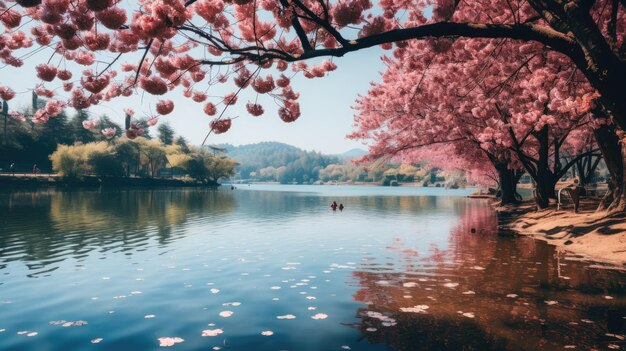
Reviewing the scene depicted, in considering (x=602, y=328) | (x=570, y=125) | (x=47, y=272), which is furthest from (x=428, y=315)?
(x=570, y=125)

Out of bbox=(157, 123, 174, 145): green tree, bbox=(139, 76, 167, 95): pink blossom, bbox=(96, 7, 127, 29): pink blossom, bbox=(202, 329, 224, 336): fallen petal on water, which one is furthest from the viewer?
bbox=(157, 123, 174, 145): green tree

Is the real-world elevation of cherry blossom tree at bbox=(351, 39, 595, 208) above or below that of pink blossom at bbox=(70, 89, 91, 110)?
above

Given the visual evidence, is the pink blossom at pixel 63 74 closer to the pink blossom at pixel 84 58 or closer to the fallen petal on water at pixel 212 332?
the pink blossom at pixel 84 58

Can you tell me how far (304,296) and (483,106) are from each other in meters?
14.0

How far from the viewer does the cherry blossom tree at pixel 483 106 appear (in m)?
17.3

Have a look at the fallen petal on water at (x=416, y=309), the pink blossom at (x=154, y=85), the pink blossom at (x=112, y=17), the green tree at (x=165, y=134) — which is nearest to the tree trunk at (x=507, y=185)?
the fallen petal on water at (x=416, y=309)

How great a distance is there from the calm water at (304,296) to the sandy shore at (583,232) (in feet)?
3.53

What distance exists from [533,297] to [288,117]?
297 inches

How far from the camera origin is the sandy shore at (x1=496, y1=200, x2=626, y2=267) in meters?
14.4

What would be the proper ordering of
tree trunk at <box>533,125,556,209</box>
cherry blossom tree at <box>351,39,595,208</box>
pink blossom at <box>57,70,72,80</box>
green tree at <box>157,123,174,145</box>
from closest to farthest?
pink blossom at <box>57,70,72,80</box>, cherry blossom tree at <box>351,39,595,208</box>, tree trunk at <box>533,125,556,209</box>, green tree at <box>157,123,174,145</box>

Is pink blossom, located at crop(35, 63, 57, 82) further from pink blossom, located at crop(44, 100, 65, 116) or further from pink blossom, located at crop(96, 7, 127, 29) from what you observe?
Answer: pink blossom, located at crop(96, 7, 127, 29)

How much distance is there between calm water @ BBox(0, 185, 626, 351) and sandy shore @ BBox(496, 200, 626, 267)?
3.53ft

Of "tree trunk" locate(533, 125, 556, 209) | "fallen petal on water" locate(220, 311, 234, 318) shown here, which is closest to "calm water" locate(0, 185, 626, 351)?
"fallen petal on water" locate(220, 311, 234, 318)

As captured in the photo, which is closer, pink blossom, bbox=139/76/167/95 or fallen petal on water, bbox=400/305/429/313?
fallen petal on water, bbox=400/305/429/313
